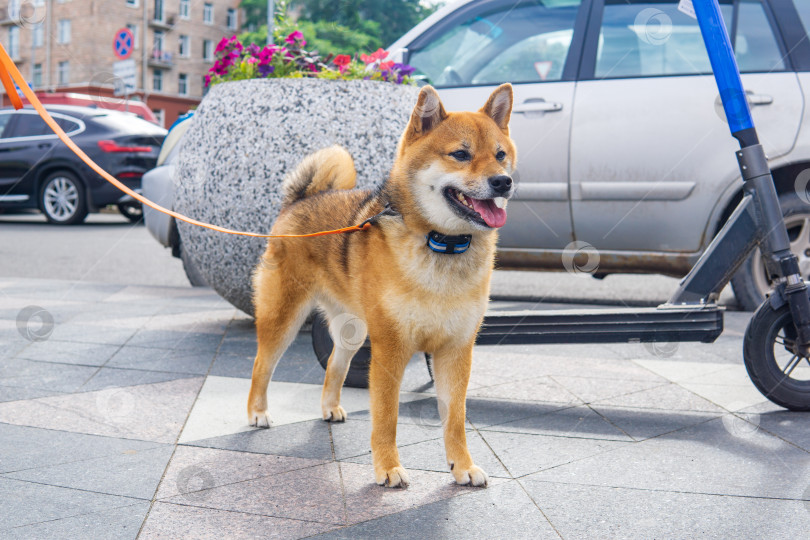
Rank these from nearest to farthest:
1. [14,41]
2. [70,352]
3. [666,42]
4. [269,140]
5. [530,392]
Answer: [530,392]
[269,140]
[70,352]
[666,42]
[14,41]

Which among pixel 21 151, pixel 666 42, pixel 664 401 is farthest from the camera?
pixel 21 151

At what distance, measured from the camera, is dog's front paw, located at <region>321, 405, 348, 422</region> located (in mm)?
3646

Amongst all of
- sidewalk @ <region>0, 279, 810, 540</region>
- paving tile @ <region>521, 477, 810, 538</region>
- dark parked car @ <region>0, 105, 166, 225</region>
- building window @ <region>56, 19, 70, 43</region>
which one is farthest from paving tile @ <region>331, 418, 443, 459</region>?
building window @ <region>56, 19, 70, 43</region>

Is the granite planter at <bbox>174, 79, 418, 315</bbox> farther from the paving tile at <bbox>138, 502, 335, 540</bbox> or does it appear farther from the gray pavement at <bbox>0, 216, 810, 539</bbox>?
the paving tile at <bbox>138, 502, 335, 540</bbox>

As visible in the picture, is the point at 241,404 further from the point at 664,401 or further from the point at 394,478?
the point at 664,401

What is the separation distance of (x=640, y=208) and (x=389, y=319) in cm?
338

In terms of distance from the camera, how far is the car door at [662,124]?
5.62 metres

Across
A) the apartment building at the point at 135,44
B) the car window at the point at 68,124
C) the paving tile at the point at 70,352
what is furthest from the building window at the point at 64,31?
the paving tile at the point at 70,352

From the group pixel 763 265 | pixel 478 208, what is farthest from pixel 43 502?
pixel 763 265

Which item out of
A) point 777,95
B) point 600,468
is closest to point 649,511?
point 600,468

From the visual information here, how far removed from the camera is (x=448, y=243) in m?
2.96

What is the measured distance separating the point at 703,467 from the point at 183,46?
5710 centimetres

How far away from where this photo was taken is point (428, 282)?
9.61 ft

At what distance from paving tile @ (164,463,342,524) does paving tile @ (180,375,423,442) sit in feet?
1.90
